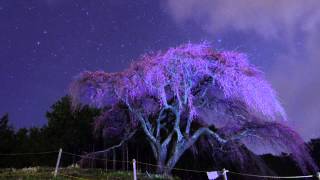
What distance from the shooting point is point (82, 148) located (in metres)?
31.5

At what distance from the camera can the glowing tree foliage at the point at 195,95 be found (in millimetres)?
23484

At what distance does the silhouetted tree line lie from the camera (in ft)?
92.3

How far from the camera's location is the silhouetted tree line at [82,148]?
2812cm

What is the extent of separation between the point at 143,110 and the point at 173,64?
3866 millimetres

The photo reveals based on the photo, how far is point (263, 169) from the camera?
24703 mm

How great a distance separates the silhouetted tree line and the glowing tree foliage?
65.4 inches

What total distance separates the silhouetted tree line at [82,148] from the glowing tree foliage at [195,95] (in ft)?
5.45

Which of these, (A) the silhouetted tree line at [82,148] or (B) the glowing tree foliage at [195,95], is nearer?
(B) the glowing tree foliage at [195,95]

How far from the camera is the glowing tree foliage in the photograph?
2348cm

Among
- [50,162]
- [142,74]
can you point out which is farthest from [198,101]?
[50,162]

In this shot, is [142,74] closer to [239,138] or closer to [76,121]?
[239,138]

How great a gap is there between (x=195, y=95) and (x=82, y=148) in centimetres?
1128

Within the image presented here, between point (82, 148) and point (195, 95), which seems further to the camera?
point (82, 148)

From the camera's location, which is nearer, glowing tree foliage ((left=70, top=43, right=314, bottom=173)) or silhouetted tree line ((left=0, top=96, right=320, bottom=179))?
glowing tree foliage ((left=70, top=43, right=314, bottom=173))
